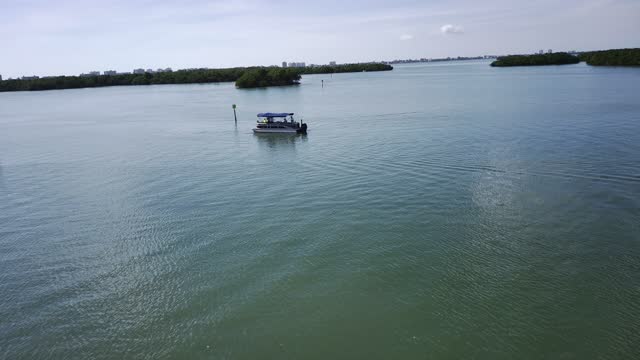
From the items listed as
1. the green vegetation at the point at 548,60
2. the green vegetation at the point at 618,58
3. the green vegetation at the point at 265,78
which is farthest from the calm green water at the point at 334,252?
the green vegetation at the point at 548,60

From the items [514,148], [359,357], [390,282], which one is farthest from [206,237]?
[514,148]

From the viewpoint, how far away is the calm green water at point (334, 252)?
13.4 meters

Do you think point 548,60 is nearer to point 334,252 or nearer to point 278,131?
point 278,131

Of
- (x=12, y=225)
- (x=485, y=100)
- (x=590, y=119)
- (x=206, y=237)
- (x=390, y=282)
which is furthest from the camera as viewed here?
(x=485, y=100)

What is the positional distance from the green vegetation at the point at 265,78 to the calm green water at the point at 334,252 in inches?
4005

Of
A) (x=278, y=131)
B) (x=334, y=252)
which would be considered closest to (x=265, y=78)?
(x=278, y=131)

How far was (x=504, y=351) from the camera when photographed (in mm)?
12477

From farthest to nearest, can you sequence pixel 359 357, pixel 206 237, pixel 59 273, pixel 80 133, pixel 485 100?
1. pixel 485 100
2. pixel 80 133
3. pixel 206 237
4. pixel 59 273
5. pixel 359 357

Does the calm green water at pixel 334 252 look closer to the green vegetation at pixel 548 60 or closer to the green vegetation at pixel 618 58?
the green vegetation at pixel 618 58

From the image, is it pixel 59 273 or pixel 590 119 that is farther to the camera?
pixel 590 119

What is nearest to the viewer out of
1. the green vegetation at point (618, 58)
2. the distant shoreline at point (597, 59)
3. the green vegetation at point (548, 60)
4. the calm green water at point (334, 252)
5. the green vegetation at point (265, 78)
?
the calm green water at point (334, 252)

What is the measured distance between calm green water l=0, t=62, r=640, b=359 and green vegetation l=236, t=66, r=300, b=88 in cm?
10174

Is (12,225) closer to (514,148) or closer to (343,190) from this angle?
(343,190)

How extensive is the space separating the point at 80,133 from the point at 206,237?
45743 mm
